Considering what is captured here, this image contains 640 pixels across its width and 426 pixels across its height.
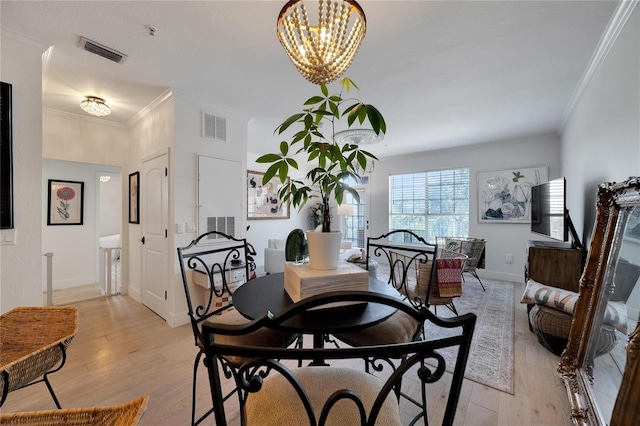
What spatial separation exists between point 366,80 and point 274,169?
198 cm

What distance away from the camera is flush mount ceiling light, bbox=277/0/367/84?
3.92 feet

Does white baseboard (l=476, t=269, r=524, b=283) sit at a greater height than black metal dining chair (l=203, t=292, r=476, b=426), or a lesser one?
lesser

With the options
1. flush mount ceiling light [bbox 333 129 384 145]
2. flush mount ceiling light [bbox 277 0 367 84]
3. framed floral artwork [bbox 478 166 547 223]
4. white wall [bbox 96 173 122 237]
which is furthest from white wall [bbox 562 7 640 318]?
white wall [bbox 96 173 122 237]

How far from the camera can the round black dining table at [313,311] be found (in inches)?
38.2

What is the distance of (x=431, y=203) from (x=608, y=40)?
3804 millimetres

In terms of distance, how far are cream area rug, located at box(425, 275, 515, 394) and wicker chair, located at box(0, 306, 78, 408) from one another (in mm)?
2606

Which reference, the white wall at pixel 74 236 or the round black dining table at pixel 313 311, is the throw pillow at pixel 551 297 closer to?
the round black dining table at pixel 313 311

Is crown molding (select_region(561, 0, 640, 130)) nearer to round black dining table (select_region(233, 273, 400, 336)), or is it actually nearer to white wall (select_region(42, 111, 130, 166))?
round black dining table (select_region(233, 273, 400, 336))

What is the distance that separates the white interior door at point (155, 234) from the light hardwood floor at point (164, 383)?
0.49m

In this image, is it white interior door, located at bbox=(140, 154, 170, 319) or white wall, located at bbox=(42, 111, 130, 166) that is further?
white wall, located at bbox=(42, 111, 130, 166)

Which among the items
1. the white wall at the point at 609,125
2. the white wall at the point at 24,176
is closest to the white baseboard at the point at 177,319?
the white wall at the point at 24,176

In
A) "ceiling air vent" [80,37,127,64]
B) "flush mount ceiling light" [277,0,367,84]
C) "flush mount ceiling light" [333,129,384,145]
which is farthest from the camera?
"flush mount ceiling light" [333,129,384,145]

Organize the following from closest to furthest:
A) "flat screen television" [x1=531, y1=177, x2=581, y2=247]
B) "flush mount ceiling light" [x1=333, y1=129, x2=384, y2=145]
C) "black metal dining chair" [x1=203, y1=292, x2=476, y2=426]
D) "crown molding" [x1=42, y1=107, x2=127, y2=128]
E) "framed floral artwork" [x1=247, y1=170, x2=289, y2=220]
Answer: "black metal dining chair" [x1=203, y1=292, x2=476, y2=426] → "flat screen television" [x1=531, y1=177, x2=581, y2=247] → "crown molding" [x1=42, y1=107, x2=127, y2=128] → "flush mount ceiling light" [x1=333, y1=129, x2=384, y2=145] → "framed floral artwork" [x1=247, y1=170, x2=289, y2=220]

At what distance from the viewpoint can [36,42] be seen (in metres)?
1.96
